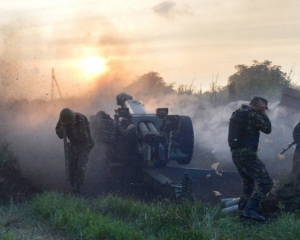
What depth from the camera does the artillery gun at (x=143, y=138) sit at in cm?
1023

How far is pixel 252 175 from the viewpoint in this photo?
7.00 meters

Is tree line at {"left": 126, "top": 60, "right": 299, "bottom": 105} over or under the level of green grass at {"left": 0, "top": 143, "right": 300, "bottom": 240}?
over

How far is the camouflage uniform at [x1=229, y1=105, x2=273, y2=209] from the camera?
22.6 feet

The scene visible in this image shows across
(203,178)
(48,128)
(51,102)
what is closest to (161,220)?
(203,178)

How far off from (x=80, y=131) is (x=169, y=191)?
203 cm

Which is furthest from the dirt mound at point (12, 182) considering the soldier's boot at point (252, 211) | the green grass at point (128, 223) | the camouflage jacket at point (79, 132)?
the soldier's boot at point (252, 211)

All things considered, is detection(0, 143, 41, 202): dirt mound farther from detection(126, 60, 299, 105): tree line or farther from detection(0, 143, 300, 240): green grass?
detection(126, 60, 299, 105): tree line

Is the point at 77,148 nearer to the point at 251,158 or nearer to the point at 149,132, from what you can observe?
the point at 149,132

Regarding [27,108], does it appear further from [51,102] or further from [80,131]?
[80,131]

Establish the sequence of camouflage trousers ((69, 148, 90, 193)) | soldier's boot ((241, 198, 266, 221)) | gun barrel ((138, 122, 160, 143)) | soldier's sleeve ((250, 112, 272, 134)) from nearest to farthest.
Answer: soldier's boot ((241, 198, 266, 221)) → soldier's sleeve ((250, 112, 272, 134)) → camouflage trousers ((69, 148, 90, 193)) → gun barrel ((138, 122, 160, 143))

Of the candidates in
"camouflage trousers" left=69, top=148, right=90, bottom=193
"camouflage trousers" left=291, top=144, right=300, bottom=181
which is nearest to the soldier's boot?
"camouflage trousers" left=291, top=144, right=300, bottom=181

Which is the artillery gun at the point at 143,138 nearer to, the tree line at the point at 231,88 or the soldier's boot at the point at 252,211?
the soldier's boot at the point at 252,211

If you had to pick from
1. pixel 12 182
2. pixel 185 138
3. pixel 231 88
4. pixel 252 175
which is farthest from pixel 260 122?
pixel 231 88

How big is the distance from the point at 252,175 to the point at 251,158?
0.25 m
